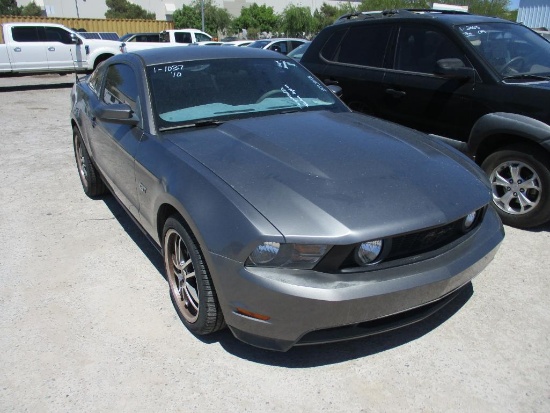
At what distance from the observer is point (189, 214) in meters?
2.53

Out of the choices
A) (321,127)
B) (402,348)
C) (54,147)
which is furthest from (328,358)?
(54,147)

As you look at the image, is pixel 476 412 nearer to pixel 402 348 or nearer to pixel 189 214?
pixel 402 348

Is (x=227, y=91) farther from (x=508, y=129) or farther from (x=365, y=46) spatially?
(x=365, y=46)

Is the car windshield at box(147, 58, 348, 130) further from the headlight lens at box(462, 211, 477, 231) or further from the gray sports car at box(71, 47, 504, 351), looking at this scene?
the headlight lens at box(462, 211, 477, 231)

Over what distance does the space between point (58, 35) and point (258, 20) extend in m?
58.7

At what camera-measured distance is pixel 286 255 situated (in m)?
2.25

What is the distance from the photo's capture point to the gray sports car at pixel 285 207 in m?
2.25

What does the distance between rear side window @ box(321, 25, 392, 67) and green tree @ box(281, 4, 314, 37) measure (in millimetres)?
59036

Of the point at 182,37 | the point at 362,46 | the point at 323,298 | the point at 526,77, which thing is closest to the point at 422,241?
the point at 323,298

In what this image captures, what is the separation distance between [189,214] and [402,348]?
142 cm

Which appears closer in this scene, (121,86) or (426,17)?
(121,86)

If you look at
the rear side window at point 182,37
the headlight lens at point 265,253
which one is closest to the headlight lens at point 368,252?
the headlight lens at point 265,253

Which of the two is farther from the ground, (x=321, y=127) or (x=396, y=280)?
(x=321, y=127)

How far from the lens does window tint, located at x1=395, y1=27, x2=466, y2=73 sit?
15.7 feet
